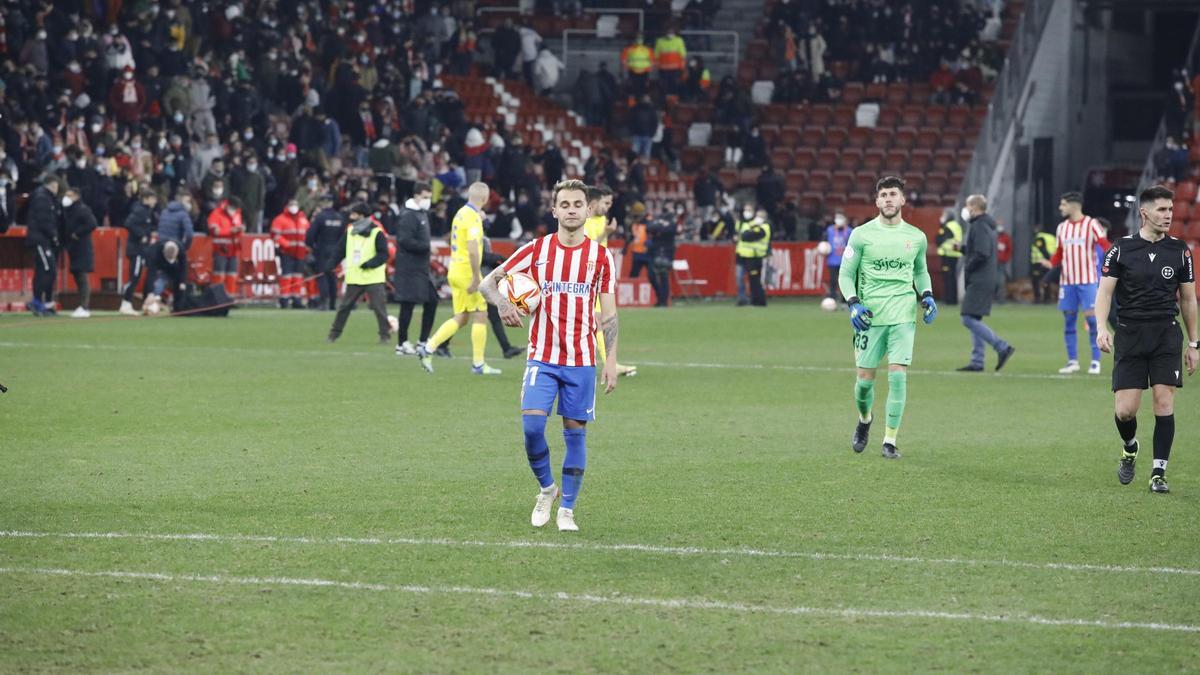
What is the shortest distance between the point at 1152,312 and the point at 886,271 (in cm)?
251

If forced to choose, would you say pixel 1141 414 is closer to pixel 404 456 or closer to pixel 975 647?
pixel 404 456

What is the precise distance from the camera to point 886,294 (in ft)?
44.1

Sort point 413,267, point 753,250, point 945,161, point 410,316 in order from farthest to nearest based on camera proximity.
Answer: point 945,161 → point 753,250 → point 410,316 → point 413,267

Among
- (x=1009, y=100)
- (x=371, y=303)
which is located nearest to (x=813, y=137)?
(x=1009, y=100)

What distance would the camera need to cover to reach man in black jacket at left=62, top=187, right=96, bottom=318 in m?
28.4

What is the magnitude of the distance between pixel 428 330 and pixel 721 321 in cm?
960

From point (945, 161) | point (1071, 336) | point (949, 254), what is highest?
point (945, 161)

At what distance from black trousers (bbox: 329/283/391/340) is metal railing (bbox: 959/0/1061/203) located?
19519 mm

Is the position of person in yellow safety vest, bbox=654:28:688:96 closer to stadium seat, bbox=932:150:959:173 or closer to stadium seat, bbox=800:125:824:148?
stadium seat, bbox=800:125:824:148

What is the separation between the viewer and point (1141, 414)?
52.6 ft

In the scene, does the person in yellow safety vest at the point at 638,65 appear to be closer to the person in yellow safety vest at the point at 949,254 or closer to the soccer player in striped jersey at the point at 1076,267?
the person in yellow safety vest at the point at 949,254

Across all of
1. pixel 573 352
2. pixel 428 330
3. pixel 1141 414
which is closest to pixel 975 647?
Answer: pixel 573 352

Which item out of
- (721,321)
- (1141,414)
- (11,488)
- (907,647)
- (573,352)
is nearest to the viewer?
(907,647)

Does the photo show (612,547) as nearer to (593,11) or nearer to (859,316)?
(859,316)
